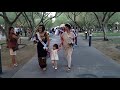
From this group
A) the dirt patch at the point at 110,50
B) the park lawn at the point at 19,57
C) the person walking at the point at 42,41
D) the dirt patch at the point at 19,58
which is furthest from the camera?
the dirt patch at the point at 110,50

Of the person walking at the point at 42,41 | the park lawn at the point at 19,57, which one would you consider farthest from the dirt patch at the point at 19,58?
the person walking at the point at 42,41

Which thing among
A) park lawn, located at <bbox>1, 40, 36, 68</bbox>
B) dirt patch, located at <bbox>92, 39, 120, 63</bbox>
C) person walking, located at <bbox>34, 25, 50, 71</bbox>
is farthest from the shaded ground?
dirt patch, located at <bbox>92, 39, 120, 63</bbox>

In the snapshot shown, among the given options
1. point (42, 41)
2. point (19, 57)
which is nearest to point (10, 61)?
point (19, 57)

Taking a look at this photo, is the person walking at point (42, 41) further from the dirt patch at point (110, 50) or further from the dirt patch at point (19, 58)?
the dirt patch at point (110, 50)

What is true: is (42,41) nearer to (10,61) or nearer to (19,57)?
(10,61)

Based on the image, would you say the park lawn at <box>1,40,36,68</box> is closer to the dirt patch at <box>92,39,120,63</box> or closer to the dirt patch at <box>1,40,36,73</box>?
the dirt patch at <box>1,40,36,73</box>

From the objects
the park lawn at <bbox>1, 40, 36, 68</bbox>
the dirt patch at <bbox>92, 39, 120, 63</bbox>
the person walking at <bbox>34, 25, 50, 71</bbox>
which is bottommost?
the dirt patch at <bbox>92, 39, 120, 63</bbox>

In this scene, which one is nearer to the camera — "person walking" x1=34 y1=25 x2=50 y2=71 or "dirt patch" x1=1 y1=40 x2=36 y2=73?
"person walking" x1=34 y1=25 x2=50 y2=71

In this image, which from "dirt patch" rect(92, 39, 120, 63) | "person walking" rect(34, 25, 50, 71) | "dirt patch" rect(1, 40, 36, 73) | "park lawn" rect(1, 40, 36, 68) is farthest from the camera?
"dirt patch" rect(92, 39, 120, 63)

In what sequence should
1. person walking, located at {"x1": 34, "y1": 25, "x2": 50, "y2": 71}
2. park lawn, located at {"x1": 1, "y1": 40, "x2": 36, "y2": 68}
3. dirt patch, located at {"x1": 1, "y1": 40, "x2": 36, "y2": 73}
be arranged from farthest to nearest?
park lawn, located at {"x1": 1, "y1": 40, "x2": 36, "y2": 68}, dirt patch, located at {"x1": 1, "y1": 40, "x2": 36, "y2": 73}, person walking, located at {"x1": 34, "y1": 25, "x2": 50, "y2": 71}

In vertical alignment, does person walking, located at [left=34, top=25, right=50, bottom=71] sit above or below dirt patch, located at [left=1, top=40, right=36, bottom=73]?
above
